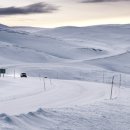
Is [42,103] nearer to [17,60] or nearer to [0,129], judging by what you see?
[0,129]

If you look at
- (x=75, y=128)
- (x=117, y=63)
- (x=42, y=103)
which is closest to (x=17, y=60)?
(x=117, y=63)

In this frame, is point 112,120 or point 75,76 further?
point 75,76

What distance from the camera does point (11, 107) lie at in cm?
2378

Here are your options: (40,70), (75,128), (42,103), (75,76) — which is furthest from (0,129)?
(40,70)

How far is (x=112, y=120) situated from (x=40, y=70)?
84.6m

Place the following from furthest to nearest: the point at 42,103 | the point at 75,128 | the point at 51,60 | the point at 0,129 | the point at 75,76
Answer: the point at 51,60 → the point at 75,76 → the point at 42,103 → the point at 75,128 → the point at 0,129

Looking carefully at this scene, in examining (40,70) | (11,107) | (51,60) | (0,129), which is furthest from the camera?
(51,60)

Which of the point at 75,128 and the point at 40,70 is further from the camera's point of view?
the point at 40,70

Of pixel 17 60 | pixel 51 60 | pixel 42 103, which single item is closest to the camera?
pixel 42 103

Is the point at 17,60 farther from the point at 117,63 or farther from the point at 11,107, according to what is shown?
the point at 11,107

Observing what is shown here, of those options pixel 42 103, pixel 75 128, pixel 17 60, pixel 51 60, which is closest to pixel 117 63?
pixel 51 60

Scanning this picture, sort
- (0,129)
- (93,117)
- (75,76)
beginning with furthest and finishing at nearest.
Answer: (75,76) < (93,117) < (0,129)

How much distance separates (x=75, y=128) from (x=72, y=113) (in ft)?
8.61

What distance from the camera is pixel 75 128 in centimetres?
1702
